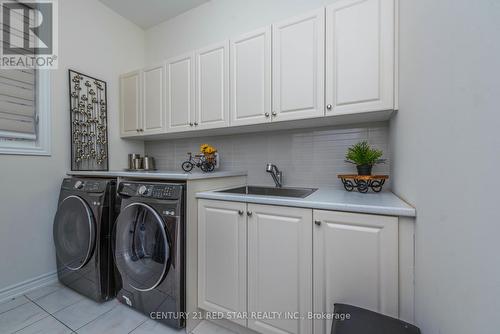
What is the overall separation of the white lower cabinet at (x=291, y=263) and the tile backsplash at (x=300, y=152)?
2.43 ft

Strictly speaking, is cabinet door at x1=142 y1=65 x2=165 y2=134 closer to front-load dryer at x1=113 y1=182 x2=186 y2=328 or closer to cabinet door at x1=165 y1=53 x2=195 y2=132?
cabinet door at x1=165 y1=53 x2=195 y2=132

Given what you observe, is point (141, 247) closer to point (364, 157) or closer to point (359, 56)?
point (364, 157)

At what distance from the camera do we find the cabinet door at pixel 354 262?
95 cm

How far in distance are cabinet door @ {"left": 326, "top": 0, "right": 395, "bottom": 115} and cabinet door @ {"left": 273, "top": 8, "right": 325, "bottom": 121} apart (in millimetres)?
58

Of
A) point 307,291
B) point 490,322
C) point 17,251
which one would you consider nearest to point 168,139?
point 17,251

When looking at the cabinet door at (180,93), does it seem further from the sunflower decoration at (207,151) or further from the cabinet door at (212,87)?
the sunflower decoration at (207,151)

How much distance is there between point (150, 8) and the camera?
7.61 feet

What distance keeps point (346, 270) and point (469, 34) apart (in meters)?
0.98

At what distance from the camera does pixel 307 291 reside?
111cm

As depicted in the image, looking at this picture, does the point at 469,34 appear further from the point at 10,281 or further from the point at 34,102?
the point at 10,281

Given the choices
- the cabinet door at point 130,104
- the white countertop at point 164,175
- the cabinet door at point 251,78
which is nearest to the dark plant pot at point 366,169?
the cabinet door at point 251,78

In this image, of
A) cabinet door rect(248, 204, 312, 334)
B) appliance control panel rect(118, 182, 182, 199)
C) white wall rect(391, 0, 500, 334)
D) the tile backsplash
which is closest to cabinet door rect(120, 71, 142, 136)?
the tile backsplash

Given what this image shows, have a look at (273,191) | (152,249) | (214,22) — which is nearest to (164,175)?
(152,249)

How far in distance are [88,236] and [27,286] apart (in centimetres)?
77
